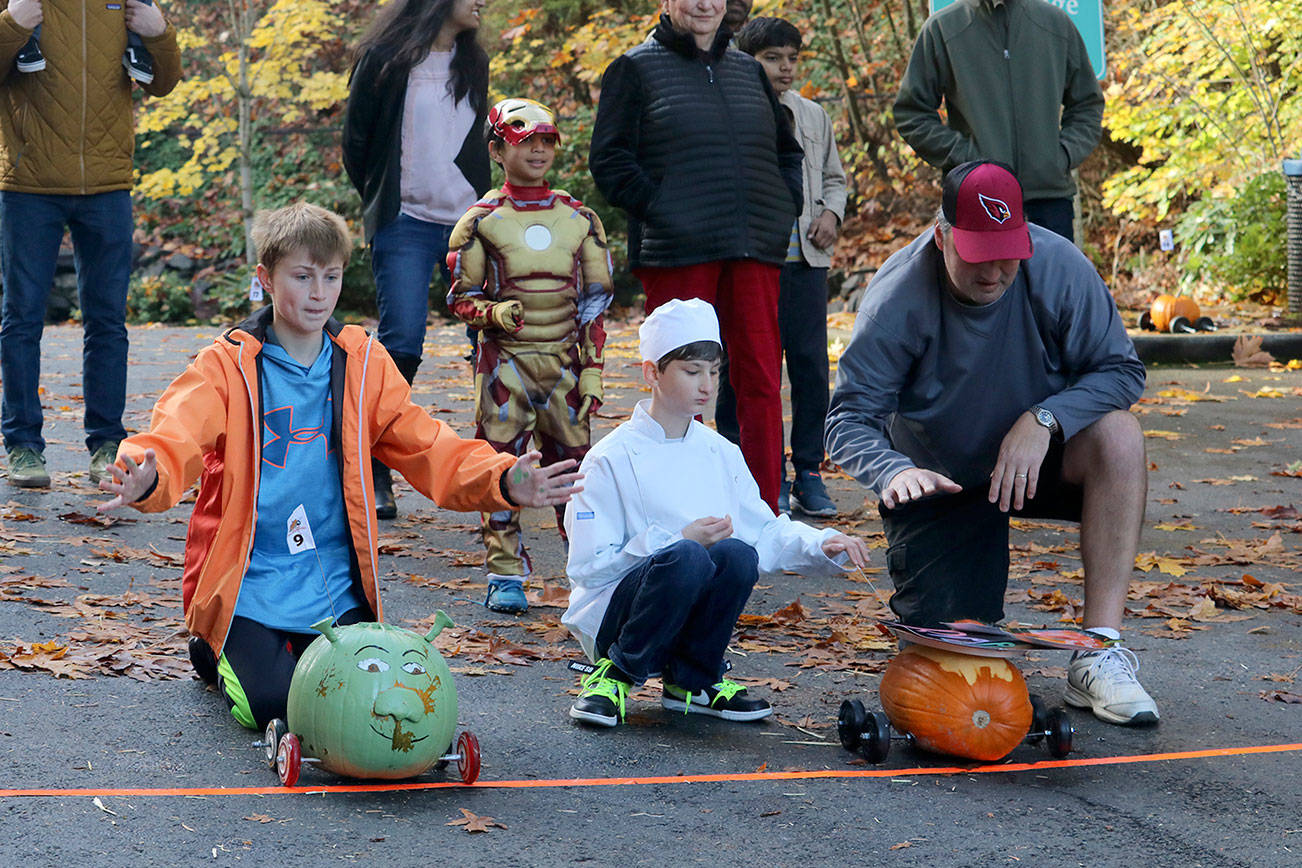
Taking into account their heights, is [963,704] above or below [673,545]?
below

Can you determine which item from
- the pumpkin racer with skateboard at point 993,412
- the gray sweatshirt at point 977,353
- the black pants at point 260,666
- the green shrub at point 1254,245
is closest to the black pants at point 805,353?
the pumpkin racer with skateboard at point 993,412

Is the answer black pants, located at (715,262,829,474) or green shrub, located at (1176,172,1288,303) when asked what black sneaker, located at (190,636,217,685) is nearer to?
black pants, located at (715,262,829,474)

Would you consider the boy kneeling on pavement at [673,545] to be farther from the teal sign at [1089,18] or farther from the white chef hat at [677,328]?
the teal sign at [1089,18]

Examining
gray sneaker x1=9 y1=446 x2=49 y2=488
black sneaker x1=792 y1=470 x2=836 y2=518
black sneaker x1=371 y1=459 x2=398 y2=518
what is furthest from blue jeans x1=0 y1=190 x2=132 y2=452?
black sneaker x1=792 y1=470 x2=836 y2=518

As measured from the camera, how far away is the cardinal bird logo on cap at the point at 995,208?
430cm

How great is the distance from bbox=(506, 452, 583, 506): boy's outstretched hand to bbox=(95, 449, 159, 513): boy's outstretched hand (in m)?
0.90

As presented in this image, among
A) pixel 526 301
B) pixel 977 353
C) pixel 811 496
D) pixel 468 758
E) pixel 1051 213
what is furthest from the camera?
pixel 811 496

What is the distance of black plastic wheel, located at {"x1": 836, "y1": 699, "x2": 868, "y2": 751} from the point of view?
4.04 meters

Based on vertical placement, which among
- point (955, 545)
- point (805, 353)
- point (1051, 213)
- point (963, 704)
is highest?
point (1051, 213)

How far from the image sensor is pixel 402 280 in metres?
6.70

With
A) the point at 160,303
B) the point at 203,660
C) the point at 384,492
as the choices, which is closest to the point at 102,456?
the point at 384,492

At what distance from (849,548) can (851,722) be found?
45cm

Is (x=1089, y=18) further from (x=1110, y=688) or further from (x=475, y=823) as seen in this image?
(x=475, y=823)

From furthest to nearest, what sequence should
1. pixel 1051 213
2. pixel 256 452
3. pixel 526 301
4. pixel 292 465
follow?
pixel 1051 213 → pixel 526 301 → pixel 292 465 → pixel 256 452
